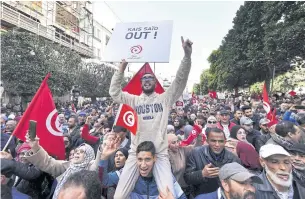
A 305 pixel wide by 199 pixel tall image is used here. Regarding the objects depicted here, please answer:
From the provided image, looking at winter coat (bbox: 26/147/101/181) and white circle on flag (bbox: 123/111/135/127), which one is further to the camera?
white circle on flag (bbox: 123/111/135/127)

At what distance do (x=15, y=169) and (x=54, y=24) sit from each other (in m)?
35.6

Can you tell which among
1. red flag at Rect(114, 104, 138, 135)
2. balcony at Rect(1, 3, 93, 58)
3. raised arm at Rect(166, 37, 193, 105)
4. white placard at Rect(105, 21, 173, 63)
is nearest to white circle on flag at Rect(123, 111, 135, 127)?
red flag at Rect(114, 104, 138, 135)

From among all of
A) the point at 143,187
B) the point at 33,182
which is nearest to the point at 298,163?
the point at 143,187

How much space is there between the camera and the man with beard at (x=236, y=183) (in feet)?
8.06

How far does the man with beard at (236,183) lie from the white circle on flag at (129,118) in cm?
149

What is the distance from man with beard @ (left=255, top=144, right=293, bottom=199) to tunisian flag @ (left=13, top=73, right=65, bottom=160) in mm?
2584

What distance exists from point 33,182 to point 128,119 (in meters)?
1.33

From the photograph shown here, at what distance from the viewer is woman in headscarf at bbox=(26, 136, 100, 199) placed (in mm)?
3262

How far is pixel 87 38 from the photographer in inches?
1956

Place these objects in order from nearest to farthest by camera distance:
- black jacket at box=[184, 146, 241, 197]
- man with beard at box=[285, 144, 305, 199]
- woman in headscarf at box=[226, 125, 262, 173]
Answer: man with beard at box=[285, 144, 305, 199], black jacket at box=[184, 146, 241, 197], woman in headscarf at box=[226, 125, 262, 173]

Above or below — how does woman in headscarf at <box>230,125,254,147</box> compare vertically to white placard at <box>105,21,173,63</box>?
below

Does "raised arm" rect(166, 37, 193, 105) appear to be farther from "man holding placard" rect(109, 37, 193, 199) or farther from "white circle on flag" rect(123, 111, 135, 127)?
"white circle on flag" rect(123, 111, 135, 127)

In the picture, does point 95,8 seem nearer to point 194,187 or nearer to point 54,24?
point 54,24

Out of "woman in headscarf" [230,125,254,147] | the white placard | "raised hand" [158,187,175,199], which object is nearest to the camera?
"raised hand" [158,187,175,199]
